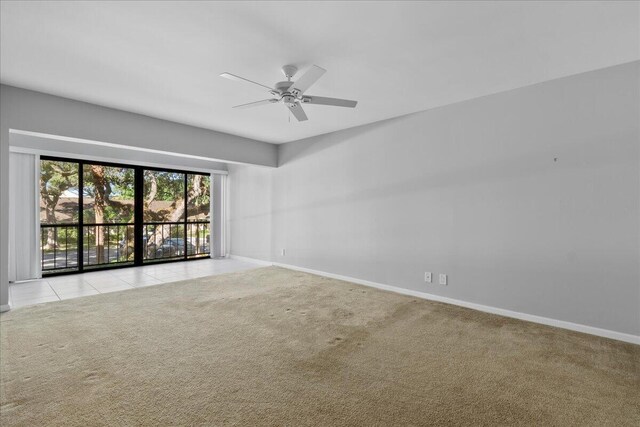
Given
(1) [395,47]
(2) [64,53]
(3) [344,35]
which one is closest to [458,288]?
(1) [395,47]

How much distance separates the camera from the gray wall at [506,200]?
277 centimetres

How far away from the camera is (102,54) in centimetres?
258

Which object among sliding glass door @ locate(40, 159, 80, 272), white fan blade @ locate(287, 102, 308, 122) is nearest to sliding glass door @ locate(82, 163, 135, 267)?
sliding glass door @ locate(40, 159, 80, 272)

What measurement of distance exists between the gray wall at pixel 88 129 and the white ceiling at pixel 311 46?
0.64ft

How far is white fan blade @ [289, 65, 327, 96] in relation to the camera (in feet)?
7.49

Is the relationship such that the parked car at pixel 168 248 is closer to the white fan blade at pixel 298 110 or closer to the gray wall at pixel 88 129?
the gray wall at pixel 88 129

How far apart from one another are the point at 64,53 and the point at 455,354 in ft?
13.5

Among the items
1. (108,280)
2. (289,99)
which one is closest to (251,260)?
(108,280)

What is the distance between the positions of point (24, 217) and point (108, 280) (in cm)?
152

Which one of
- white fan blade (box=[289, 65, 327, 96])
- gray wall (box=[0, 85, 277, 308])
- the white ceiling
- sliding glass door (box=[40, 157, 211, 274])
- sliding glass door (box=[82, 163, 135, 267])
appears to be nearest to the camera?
the white ceiling

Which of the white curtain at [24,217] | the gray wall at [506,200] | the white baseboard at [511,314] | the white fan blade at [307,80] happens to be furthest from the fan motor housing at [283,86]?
the white curtain at [24,217]

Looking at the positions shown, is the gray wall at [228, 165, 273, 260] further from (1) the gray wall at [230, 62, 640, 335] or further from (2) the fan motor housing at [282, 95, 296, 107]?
(2) the fan motor housing at [282, 95, 296, 107]

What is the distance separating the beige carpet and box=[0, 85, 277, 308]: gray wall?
1.61 metres

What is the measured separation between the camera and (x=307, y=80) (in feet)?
8.19
